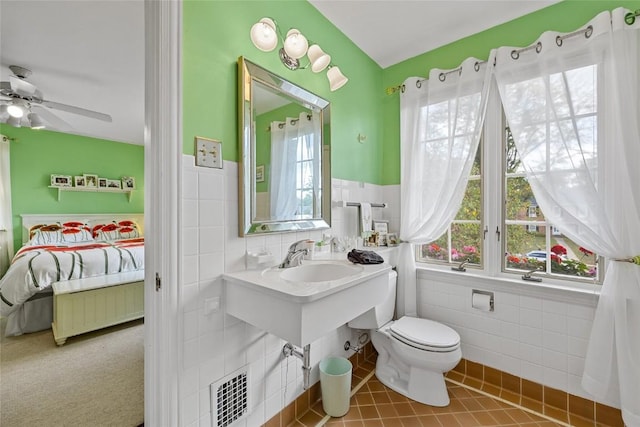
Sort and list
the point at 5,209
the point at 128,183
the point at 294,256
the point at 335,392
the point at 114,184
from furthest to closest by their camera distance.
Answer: the point at 128,183 < the point at 114,184 < the point at 5,209 < the point at 335,392 < the point at 294,256

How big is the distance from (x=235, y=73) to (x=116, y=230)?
14.2ft

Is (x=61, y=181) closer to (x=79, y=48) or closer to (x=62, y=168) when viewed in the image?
(x=62, y=168)

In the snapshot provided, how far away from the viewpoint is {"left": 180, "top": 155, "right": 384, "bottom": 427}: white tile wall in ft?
3.45

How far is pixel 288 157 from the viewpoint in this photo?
1513mm

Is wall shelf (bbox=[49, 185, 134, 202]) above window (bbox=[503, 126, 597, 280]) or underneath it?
above

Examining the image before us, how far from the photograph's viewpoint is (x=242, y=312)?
1.11m

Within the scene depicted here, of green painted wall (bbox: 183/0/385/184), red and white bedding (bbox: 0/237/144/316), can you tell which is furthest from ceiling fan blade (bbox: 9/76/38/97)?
green painted wall (bbox: 183/0/385/184)

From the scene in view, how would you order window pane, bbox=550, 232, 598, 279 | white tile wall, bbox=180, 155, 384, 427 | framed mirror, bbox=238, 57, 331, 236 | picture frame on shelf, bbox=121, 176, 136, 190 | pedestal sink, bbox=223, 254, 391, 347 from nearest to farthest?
1. pedestal sink, bbox=223, 254, 391, 347
2. white tile wall, bbox=180, 155, 384, 427
3. framed mirror, bbox=238, 57, 331, 236
4. window pane, bbox=550, 232, 598, 279
5. picture frame on shelf, bbox=121, 176, 136, 190

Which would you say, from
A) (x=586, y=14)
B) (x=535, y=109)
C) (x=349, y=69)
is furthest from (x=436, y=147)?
(x=586, y=14)

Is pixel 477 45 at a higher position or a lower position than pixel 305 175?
higher

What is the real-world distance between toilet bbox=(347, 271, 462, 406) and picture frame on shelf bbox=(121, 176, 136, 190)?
487 centimetres

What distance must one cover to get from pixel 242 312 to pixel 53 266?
2.56 m

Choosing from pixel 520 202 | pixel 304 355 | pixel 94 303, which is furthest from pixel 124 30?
pixel 520 202

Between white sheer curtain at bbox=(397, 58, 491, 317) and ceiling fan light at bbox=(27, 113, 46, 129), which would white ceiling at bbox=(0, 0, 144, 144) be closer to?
ceiling fan light at bbox=(27, 113, 46, 129)
